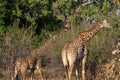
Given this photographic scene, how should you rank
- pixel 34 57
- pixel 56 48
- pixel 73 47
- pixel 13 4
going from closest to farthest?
pixel 73 47 < pixel 34 57 < pixel 56 48 < pixel 13 4

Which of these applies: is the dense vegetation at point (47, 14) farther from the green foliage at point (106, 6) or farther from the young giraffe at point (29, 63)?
the young giraffe at point (29, 63)

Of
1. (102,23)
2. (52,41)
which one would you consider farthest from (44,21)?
(102,23)

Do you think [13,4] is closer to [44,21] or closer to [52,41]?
[44,21]

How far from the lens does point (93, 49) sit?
46.0 feet

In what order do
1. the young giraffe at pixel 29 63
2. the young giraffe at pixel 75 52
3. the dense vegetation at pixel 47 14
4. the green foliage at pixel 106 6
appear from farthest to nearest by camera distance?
the green foliage at pixel 106 6
the dense vegetation at pixel 47 14
the young giraffe at pixel 29 63
the young giraffe at pixel 75 52

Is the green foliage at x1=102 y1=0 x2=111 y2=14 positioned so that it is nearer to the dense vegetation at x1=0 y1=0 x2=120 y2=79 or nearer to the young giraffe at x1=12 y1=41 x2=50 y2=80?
the dense vegetation at x1=0 y1=0 x2=120 y2=79

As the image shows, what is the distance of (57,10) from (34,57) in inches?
455

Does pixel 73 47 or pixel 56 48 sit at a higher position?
pixel 73 47

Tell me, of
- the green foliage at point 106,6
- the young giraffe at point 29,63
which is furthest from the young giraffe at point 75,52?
the green foliage at point 106,6

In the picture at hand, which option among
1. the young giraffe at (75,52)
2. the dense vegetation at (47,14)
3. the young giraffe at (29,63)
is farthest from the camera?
the dense vegetation at (47,14)

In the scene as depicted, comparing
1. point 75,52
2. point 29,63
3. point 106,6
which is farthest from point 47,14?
point 75,52

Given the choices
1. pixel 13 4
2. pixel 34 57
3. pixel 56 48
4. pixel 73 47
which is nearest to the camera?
pixel 73 47

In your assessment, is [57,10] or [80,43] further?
[57,10]

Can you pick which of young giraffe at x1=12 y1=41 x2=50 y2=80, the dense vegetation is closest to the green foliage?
the dense vegetation
